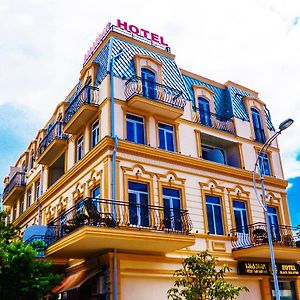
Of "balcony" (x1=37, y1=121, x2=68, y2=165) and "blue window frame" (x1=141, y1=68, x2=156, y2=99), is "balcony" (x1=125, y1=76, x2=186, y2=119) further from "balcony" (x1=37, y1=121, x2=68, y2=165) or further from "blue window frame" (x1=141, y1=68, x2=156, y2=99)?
"balcony" (x1=37, y1=121, x2=68, y2=165)

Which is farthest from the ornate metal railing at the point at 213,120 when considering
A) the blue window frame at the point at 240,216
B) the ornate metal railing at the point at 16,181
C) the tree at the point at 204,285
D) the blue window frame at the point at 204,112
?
the ornate metal railing at the point at 16,181

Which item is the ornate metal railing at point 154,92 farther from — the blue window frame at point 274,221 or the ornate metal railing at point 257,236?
the blue window frame at point 274,221

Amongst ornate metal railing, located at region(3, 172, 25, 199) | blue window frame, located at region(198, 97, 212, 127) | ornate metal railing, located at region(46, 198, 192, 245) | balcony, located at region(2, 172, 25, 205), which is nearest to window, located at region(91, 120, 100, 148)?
ornate metal railing, located at region(46, 198, 192, 245)

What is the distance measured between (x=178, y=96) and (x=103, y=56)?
3.85 metres

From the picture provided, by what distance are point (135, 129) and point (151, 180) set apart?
229 cm

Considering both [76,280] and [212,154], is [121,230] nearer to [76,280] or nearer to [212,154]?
[76,280]

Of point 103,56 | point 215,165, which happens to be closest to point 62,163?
point 103,56

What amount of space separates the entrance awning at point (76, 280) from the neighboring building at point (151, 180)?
0.07m

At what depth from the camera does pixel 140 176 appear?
54.4 feet

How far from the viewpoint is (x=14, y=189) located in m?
27.8

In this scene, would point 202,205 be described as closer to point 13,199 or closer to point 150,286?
point 150,286

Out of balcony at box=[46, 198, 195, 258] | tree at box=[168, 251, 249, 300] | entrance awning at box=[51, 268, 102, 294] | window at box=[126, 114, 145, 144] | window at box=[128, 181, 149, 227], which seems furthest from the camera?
window at box=[126, 114, 145, 144]

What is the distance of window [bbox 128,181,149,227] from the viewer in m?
15.5

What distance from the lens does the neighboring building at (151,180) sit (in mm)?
15109
